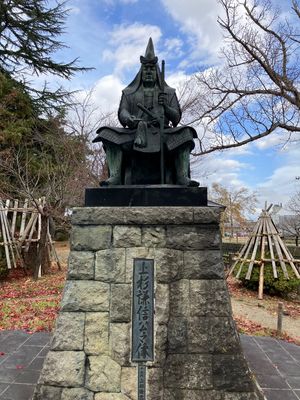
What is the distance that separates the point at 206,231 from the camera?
113 inches

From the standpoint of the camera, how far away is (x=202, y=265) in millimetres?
2816

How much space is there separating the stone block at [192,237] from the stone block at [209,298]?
30cm

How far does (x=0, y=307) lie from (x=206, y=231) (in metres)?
5.66

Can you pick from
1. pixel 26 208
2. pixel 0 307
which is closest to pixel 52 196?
pixel 26 208

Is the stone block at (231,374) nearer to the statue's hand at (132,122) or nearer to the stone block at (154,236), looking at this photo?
the stone block at (154,236)

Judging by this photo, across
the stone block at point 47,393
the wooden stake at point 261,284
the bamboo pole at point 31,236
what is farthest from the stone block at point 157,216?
the bamboo pole at point 31,236

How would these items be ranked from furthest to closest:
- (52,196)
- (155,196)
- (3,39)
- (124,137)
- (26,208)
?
(3,39) < (52,196) < (26,208) < (124,137) < (155,196)

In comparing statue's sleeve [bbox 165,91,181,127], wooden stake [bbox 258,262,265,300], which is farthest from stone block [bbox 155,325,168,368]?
wooden stake [bbox 258,262,265,300]

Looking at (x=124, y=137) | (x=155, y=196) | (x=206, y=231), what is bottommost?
(x=206, y=231)

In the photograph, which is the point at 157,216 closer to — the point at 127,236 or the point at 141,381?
the point at 127,236

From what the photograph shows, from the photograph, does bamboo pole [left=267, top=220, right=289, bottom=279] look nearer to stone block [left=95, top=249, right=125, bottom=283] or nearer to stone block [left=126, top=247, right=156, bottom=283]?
stone block [left=126, top=247, right=156, bottom=283]

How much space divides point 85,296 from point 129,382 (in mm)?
766

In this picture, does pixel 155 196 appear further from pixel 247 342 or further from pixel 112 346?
pixel 247 342

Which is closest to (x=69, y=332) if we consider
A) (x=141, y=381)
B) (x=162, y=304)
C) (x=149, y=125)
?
(x=141, y=381)
